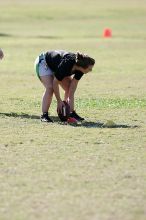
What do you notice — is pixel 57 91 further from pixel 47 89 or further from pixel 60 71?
pixel 60 71

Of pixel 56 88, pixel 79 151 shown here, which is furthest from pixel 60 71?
pixel 79 151

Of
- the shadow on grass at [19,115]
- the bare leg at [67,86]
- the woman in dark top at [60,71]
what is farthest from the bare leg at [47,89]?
the shadow on grass at [19,115]

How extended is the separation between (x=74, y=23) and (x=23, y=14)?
6697 mm

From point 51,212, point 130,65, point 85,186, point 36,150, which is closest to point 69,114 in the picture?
point 36,150

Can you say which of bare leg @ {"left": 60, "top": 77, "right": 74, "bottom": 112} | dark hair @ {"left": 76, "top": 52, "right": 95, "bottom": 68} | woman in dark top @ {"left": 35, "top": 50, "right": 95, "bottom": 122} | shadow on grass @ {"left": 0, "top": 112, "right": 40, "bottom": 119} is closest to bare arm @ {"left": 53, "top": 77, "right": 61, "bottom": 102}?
woman in dark top @ {"left": 35, "top": 50, "right": 95, "bottom": 122}

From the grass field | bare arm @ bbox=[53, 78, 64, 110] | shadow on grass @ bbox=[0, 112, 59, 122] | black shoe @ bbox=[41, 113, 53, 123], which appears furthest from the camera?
shadow on grass @ bbox=[0, 112, 59, 122]

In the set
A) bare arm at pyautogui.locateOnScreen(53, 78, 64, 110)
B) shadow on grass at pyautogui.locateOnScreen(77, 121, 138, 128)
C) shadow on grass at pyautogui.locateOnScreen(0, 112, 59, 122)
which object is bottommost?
shadow on grass at pyautogui.locateOnScreen(0, 112, 59, 122)

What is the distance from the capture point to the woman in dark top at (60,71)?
37.7 ft

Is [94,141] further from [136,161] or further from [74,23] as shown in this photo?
[74,23]

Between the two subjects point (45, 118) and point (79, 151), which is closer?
point (79, 151)

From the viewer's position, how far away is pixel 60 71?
37.6 ft

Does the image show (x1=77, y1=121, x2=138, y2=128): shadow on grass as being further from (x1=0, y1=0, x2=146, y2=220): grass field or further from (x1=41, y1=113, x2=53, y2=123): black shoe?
(x1=41, y1=113, x2=53, y2=123): black shoe

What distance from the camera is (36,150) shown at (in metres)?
9.35

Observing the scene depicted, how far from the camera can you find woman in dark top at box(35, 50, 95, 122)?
11.5 metres
